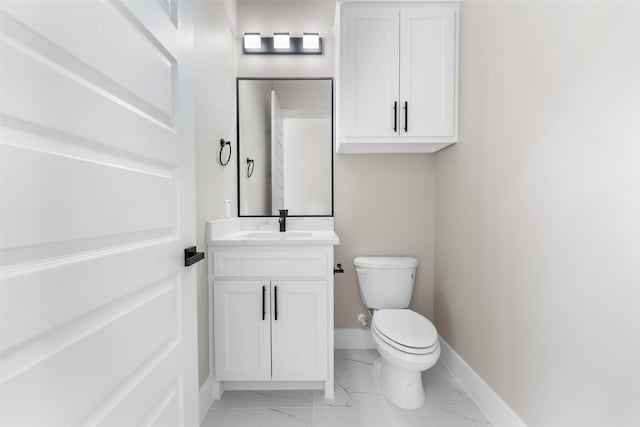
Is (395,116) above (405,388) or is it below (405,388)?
above

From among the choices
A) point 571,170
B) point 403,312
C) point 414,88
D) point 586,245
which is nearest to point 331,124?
point 414,88

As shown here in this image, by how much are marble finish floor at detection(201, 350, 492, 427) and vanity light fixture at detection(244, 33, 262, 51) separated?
2.33 meters

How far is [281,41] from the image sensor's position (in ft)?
7.85

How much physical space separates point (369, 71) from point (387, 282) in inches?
54.3

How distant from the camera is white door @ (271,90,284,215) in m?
2.46

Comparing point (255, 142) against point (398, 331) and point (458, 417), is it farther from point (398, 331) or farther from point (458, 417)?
point (458, 417)

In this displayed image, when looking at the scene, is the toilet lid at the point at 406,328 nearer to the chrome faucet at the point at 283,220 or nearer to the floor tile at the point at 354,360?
the floor tile at the point at 354,360

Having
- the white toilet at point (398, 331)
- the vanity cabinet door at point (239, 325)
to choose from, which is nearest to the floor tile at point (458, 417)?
the white toilet at point (398, 331)

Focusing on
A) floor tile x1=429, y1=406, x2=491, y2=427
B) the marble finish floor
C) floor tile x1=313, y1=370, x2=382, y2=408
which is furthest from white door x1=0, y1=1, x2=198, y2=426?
floor tile x1=429, y1=406, x2=491, y2=427

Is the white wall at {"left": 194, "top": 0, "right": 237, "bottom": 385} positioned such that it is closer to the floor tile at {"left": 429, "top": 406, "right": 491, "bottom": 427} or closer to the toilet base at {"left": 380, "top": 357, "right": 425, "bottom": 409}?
the toilet base at {"left": 380, "top": 357, "right": 425, "bottom": 409}

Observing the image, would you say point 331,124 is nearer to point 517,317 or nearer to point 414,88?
point 414,88

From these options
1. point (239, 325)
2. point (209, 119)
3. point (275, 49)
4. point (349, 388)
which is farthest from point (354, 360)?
point (275, 49)

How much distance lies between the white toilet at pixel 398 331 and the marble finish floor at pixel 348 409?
0.10 meters

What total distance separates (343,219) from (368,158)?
499mm
